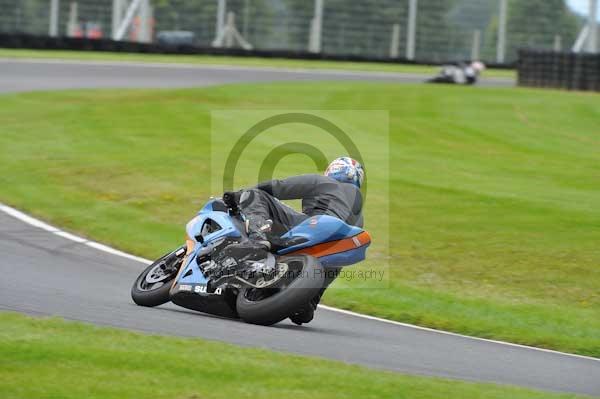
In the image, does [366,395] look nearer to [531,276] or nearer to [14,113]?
[531,276]

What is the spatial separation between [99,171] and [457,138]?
816cm

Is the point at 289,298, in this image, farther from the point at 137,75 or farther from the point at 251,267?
the point at 137,75

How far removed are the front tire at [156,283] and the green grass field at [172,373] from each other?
1.54 metres

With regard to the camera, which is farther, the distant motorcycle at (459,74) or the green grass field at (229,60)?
the green grass field at (229,60)

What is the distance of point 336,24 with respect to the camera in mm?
40969

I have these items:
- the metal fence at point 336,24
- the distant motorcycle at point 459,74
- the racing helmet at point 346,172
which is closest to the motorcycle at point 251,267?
the racing helmet at point 346,172

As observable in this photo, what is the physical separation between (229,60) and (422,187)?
912 inches

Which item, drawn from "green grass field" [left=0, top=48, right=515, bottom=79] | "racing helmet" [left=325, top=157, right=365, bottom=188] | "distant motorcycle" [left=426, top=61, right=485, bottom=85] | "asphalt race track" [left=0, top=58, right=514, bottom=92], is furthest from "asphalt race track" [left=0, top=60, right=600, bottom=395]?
"distant motorcycle" [left=426, top=61, right=485, bottom=85]

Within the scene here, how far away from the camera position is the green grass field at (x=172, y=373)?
19.9ft

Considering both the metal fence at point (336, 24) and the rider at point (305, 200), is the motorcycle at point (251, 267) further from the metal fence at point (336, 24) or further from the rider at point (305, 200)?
the metal fence at point (336, 24)

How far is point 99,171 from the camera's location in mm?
16844

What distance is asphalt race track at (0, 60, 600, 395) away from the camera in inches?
307

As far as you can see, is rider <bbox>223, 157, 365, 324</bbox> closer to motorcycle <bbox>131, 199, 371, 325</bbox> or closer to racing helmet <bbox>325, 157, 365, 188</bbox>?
racing helmet <bbox>325, 157, 365, 188</bbox>

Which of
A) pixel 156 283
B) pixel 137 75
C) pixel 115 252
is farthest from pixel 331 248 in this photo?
pixel 137 75
